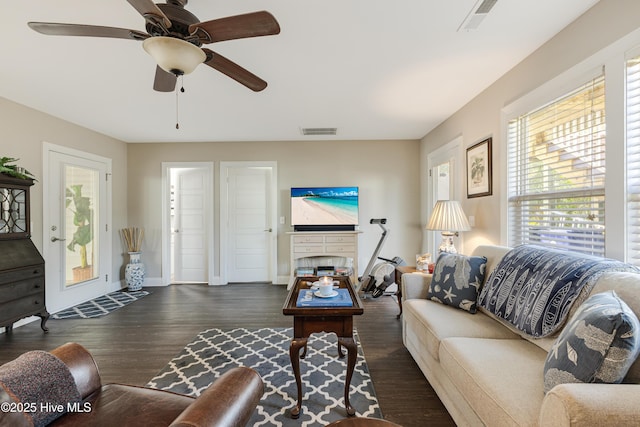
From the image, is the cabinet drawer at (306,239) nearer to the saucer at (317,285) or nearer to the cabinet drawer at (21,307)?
the saucer at (317,285)

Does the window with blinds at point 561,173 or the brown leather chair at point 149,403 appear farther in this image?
the window with blinds at point 561,173

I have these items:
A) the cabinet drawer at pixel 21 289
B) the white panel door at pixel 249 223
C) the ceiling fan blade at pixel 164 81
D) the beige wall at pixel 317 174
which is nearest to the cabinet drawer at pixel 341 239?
the beige wall at pixel 317 174

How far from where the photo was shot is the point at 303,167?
15.7 feet

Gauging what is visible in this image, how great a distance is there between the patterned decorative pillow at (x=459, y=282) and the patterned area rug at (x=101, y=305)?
3888 mm

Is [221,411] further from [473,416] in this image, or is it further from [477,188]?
[477,188]

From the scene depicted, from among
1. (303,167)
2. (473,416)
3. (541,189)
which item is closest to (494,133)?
(541,189)

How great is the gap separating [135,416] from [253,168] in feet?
13.7

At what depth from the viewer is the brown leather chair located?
790mm

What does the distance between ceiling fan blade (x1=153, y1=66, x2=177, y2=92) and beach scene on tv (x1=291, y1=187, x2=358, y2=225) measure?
8.97 ft

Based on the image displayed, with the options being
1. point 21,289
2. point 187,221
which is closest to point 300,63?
point 21,289

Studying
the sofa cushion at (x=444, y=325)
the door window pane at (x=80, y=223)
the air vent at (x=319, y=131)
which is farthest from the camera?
the air vent at (x=319, y=131)

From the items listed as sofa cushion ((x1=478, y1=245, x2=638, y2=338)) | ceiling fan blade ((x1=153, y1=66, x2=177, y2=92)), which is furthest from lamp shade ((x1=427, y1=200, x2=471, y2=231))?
ceiling fan blade ((x1=153, y1=66, x2=177, y2=92))

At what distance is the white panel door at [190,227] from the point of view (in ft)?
16.1

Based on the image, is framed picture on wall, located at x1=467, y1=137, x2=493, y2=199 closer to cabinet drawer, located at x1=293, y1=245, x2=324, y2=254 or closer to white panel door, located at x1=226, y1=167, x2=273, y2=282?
cabinet drawer, located at x1=293, y1=245, x2=324, y2=254
